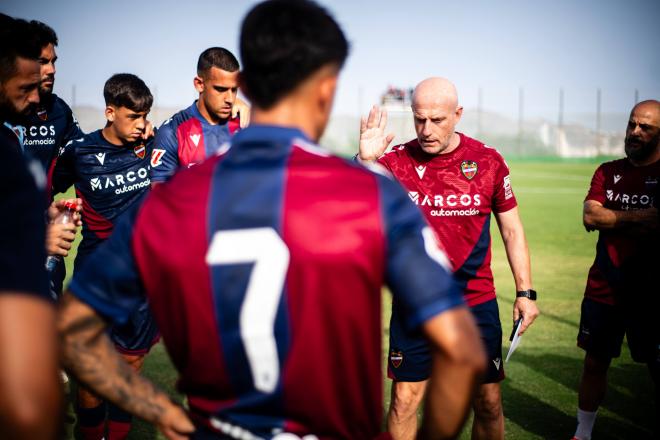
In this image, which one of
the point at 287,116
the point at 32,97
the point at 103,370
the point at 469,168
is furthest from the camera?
the point at 469,168

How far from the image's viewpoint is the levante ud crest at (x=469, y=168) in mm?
4402

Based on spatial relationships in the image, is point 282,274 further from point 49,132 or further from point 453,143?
point 49,132

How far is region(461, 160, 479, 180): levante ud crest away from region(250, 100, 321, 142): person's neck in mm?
2965

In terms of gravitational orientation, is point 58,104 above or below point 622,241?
above

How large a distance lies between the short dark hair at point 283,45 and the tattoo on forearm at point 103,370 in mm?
845

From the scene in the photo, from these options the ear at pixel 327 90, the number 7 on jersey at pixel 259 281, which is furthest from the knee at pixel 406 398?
the ear at pixel 327 90

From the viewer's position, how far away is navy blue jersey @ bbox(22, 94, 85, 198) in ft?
17.0

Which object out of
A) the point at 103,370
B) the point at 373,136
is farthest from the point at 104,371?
the point at 373,136

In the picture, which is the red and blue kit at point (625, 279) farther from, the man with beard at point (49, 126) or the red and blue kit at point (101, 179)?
the man with beard at point (49, 126)

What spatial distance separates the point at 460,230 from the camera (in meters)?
4.38

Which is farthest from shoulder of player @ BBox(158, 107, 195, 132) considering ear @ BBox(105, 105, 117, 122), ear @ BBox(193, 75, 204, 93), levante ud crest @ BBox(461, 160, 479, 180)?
levante ud crest @ BBox(461, 160, 479, 180)

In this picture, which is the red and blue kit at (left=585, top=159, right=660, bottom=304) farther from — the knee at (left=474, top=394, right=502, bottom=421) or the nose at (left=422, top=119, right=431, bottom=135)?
the nose at (left=422, top=119, right=431, bottom=135)

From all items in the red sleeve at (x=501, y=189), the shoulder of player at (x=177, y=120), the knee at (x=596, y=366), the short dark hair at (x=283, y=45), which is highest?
the short dark hair at (x=283, y=45)

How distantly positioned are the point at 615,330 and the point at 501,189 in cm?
161
